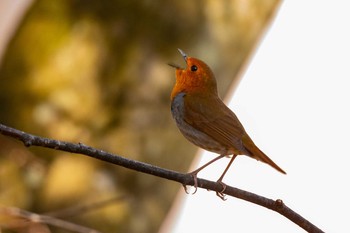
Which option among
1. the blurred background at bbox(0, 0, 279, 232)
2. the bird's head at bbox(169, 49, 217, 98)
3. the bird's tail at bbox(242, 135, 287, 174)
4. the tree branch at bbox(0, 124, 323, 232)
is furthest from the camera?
the blurred background at bbox(0, 0, 279, 232)

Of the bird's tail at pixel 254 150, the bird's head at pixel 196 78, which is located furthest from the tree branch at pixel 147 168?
the bird's head at pixel 196 78

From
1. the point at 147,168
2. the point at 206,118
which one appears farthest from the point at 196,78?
the point at 147,168

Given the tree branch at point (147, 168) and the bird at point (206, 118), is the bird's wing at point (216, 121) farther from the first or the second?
the tree branch at point (147, 168)

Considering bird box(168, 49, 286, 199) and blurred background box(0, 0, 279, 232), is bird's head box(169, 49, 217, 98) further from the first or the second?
blurred background box(0, 0, 279, 232)

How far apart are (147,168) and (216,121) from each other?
72 cm

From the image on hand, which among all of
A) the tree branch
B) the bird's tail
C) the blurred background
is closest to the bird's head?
the bird's tail

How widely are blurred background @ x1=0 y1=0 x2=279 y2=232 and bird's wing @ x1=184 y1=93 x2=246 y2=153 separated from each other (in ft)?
3.60

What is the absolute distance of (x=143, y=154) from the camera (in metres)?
3.86

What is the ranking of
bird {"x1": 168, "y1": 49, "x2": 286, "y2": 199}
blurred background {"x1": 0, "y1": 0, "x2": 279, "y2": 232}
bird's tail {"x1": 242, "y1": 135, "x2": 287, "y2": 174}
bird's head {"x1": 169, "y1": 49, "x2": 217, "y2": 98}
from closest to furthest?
1. bird's tail {"x1": 242, "y1": 135, "x2": 287, "y2": 174}
2. bird {"x1": 168, "y1": 49, "x2": 286, "y2": 199}
3. bird's head {"x1": 169, "y1": 49, "x2": 217, "y2": 98}
4. blurred background {"x1": 0, "y1": 0, "x2": 279, "y2": 232}

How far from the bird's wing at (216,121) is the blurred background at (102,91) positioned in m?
1.10

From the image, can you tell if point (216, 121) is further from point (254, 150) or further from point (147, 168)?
point (147, 168)

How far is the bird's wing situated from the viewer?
260cm

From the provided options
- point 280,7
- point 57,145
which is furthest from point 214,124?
point 280,7

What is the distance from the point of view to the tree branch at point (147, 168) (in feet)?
6.10
